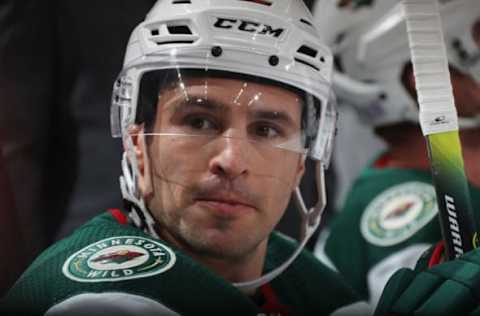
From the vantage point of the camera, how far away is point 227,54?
0.97 m

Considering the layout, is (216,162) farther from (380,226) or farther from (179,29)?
(380,226)

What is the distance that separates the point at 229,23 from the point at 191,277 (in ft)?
1.00

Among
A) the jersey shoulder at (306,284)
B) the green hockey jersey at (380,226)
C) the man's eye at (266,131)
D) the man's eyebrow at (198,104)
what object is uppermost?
the man's eyebrow at (198,104)

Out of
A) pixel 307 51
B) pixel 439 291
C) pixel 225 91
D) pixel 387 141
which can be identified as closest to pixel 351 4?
pixel 387 141

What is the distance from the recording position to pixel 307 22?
41.2 inches

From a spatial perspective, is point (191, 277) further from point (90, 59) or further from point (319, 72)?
point (90, 59)

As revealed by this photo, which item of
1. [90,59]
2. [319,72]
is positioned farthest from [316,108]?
[90,59]

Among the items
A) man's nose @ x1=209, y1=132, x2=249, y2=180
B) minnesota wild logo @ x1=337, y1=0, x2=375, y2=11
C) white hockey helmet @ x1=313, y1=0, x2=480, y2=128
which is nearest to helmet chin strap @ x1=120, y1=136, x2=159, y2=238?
man's nose @ x1=209, y1=132, x2=249, y2=180

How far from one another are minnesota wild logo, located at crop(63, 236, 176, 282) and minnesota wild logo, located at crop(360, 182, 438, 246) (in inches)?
26.9

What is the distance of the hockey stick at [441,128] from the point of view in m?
0.94

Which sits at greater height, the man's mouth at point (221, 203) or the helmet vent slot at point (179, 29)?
the helmet vent slot at point (179, 29)

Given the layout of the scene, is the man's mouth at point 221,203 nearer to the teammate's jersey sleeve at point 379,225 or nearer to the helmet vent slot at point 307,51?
the helmet vent slot at point 307,51

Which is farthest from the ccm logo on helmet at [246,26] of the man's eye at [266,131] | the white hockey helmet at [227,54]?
the man's eye at [266,131]

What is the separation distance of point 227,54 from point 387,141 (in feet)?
3.18
